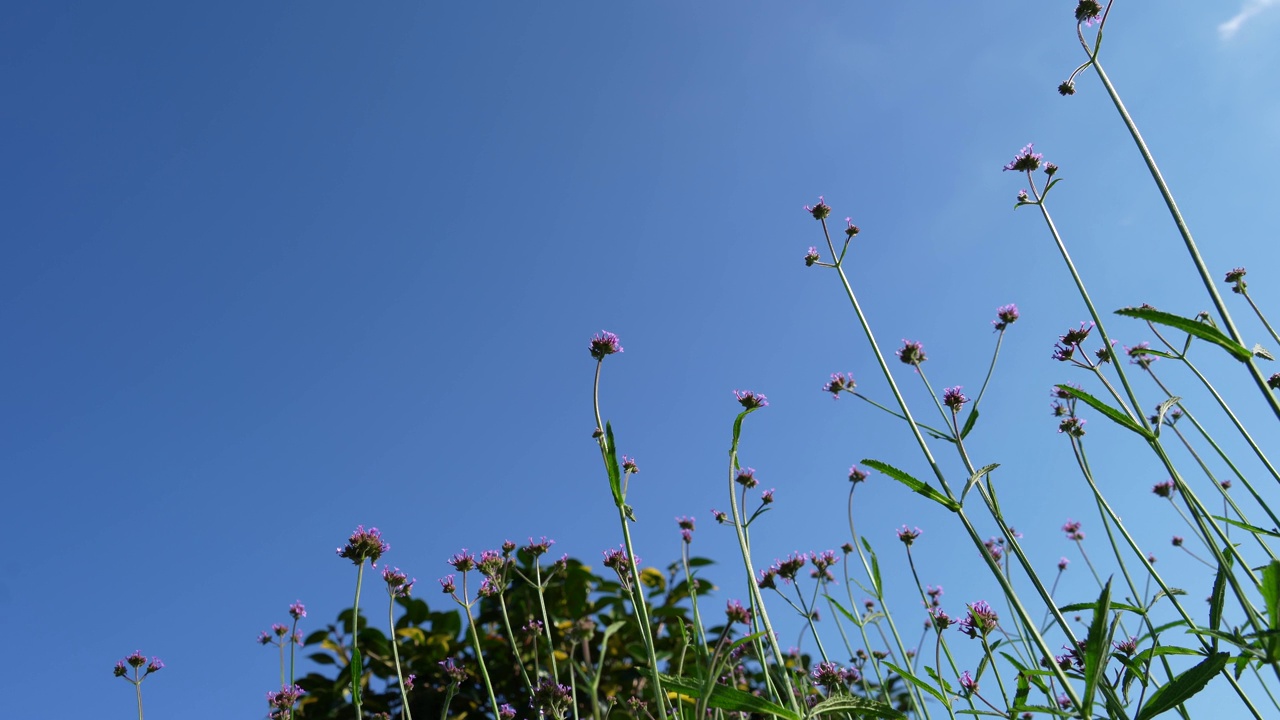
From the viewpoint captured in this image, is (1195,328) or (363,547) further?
(363,547)

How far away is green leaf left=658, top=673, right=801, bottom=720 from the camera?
1.68 metres

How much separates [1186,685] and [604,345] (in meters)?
2.38

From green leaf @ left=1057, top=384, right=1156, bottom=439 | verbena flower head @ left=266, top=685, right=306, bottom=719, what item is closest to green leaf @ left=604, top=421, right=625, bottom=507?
green leaf @ left=1057, top=384, right=1156, bottom=439

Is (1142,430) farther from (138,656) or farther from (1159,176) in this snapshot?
(138,656)

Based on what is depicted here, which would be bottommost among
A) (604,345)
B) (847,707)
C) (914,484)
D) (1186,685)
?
(1186,685)

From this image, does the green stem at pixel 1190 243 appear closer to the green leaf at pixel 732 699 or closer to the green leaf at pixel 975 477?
the green leaf at pixel 975 477

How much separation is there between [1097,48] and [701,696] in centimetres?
233

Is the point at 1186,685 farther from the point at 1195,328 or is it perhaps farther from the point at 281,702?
the point at 281,702

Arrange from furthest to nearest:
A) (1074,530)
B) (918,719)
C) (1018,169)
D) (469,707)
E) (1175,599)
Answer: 1. (1074,530)
2. (469,707)
3. (1018,169)
4. (918,719)
5. (1175,599)

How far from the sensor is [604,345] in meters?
3.39

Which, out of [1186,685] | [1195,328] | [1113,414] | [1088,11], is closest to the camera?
[1186,685]

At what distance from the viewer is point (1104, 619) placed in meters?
1.55

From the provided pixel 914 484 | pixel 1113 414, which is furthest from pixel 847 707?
pixel 1113 414

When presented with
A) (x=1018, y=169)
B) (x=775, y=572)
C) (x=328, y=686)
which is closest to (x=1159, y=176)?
(x=1018, y=169)
